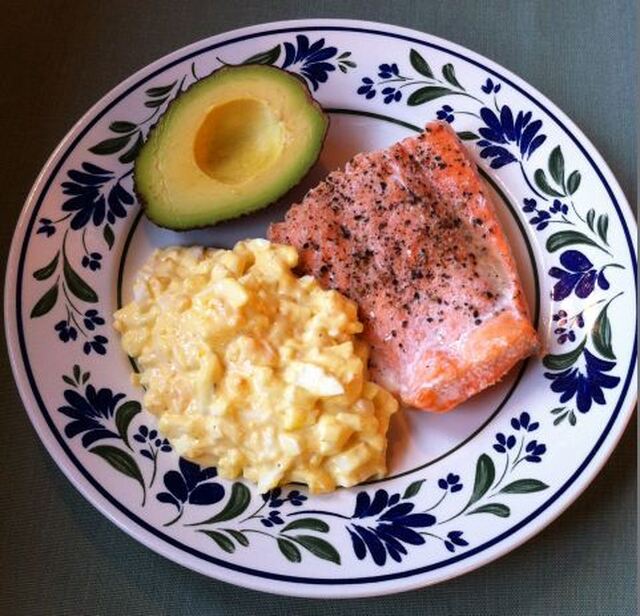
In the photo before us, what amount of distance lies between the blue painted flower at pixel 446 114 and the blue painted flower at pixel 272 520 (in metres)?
1.18

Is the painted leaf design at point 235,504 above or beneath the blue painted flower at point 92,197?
beneath

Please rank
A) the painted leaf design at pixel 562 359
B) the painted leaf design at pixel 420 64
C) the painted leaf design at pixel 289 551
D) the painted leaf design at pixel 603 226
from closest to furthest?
1. the painted leaf design at pixel 289 551
2. the painted leaf design at pixel 562 359
3. the painted leaf design at pixel 603 226
4. the painted leaf design at pixel 420 64

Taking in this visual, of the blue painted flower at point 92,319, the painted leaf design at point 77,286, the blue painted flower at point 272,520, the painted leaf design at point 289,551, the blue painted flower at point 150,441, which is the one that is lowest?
the painted leaf design at point 289,551

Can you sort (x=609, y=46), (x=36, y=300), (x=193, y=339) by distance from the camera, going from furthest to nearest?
1. (x=609, y=46)
2. (x=36, y=300)
3. (x=193, y=339)

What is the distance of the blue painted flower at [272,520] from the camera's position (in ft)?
5.90

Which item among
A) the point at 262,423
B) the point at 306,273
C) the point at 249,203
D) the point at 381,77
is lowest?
the point at 262,423

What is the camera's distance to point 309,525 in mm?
1795

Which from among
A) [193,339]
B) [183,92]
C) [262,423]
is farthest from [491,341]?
[183,92]

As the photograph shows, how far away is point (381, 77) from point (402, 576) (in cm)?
137

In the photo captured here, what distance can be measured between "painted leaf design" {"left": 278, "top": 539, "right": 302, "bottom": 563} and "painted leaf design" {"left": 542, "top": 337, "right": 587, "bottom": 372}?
0.75 metres

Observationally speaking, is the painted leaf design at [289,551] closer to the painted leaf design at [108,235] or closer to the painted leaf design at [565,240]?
the painted leaf design at [108,235]

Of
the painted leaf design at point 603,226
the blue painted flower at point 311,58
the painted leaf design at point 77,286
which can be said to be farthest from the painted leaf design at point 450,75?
the painted leaf design at point 77,286

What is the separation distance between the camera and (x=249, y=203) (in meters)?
2.04

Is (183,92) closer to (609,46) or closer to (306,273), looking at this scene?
(306,273)
